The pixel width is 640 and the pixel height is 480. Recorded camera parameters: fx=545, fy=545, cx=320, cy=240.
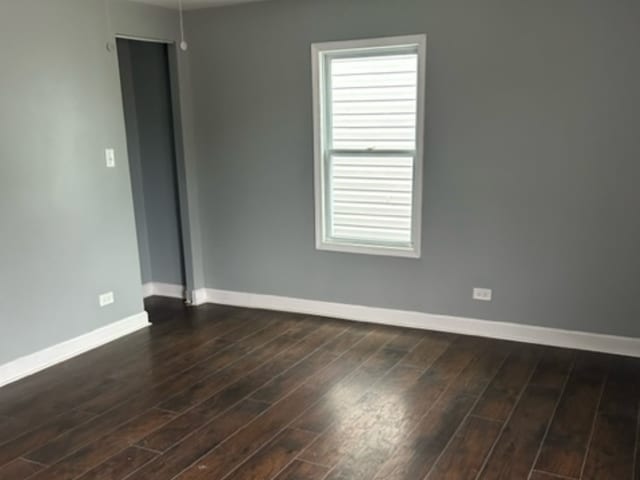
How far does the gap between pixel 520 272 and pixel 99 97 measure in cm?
317

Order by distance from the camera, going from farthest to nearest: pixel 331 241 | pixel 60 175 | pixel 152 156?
1. pixel 152 156
2. pixel 331 241
3. pixel 60 175

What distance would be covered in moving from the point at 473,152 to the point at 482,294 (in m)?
1.01

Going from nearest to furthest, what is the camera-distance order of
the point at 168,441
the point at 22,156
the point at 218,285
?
the point at 168,441 < the point at 22,156 < the point at 218,285

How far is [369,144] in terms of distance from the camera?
4.10 metres

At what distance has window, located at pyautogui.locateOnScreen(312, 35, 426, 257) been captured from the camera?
3.89 m

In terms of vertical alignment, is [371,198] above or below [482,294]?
above

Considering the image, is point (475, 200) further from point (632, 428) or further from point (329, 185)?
point (632, 428)

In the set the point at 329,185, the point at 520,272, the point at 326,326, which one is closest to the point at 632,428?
the point at 520,272

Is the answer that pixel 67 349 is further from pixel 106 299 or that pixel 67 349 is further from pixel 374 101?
pixel 374 101

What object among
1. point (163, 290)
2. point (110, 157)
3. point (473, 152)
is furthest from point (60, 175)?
point (473, 152)

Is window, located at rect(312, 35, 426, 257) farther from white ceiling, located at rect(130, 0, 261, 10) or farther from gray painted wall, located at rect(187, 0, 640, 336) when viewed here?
white ceiling, located at rect(130, 0, 261, 10)

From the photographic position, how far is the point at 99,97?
12.5ft

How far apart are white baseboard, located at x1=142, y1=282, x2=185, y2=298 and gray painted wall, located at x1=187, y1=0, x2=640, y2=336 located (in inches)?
34.0

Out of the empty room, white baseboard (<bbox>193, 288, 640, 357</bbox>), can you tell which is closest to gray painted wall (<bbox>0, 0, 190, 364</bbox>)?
the empty room
